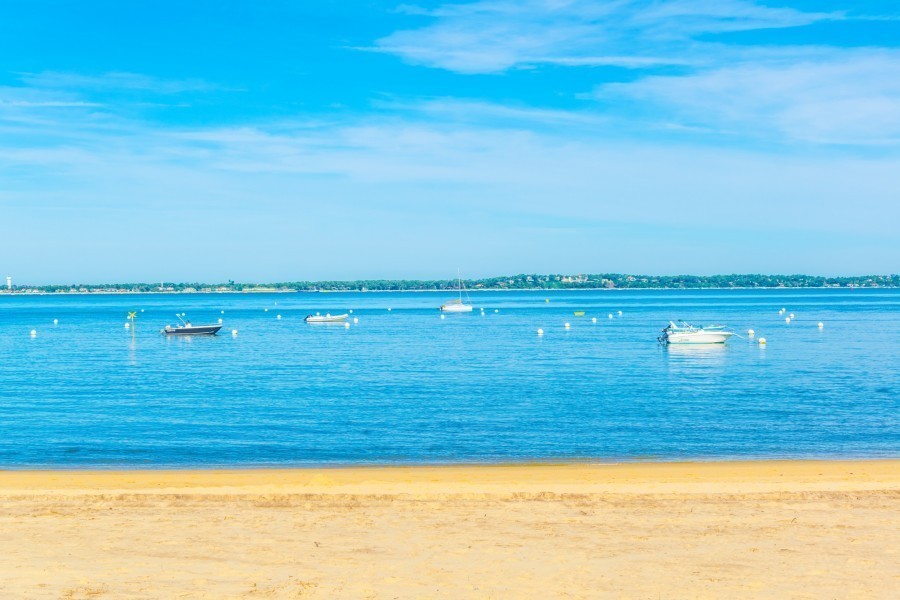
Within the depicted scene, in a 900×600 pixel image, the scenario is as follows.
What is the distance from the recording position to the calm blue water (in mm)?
30234

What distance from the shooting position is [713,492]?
20.7 metres

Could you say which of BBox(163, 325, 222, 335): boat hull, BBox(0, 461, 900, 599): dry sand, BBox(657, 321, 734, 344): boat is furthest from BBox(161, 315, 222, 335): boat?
BBox(0, 461, 900, 599): dry sand

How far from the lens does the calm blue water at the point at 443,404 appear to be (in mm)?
30234

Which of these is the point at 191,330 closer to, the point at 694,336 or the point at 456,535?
the point at 694,336

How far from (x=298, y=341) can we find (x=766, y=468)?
7633 centimetres

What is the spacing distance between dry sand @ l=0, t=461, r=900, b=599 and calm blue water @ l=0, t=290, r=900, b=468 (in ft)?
18.2

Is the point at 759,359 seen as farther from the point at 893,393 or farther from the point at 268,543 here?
the point at 268,543

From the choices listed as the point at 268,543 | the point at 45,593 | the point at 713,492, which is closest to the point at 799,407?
the point at 713,492

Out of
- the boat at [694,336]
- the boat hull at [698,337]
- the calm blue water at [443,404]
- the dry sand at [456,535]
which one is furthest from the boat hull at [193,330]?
the dry sand at [456,535]

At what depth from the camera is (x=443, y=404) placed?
1658 inches

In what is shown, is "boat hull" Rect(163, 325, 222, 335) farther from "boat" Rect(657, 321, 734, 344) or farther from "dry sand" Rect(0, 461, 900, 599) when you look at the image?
"dry sand" Rect(0, 461, 900, 599)

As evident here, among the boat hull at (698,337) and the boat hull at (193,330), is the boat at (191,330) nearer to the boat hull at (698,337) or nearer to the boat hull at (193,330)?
the boat hull at (193,330)

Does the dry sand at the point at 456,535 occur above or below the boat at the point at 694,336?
above

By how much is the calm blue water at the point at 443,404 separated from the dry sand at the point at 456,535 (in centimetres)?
556
